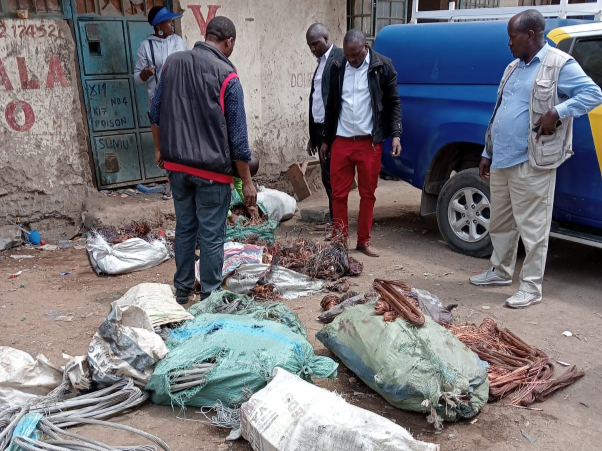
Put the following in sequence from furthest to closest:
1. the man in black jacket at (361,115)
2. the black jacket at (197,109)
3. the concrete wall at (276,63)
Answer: the concrete wall at (276,63) → the man in black jacket at (361,115) → the black jacket at (197,109)

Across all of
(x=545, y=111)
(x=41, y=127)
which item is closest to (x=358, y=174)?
(x=545, y=111)

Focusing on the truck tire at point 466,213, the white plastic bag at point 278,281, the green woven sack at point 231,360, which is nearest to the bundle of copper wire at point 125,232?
the white plastic bag at point 278,281

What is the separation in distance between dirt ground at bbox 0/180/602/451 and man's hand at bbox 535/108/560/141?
138cm

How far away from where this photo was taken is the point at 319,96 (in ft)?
20.7

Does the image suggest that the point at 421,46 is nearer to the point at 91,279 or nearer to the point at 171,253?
the point at 171,253

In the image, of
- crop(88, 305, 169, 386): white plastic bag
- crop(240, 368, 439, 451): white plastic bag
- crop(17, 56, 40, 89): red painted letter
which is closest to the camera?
crop(240, 368, 439, 451): white plastic bag

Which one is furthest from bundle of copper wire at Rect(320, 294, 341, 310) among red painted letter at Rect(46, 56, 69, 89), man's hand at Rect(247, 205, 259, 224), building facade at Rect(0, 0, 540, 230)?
red painted letter at Rect(46, 56, 69, 89)

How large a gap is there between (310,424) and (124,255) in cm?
337

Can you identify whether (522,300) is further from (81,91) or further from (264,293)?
(81,91)

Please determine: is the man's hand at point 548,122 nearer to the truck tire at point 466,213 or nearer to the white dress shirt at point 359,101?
the truck tire at point 466,213

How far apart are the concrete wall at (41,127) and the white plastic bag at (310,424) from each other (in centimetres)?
444

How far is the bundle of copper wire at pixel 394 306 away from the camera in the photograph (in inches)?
133

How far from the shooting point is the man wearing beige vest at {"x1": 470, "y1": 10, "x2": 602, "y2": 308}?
13.9 ft

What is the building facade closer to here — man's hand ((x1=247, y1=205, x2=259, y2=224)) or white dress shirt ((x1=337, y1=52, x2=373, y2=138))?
man's hand ((x1=247, y1=205, x2=259, y2=224))
